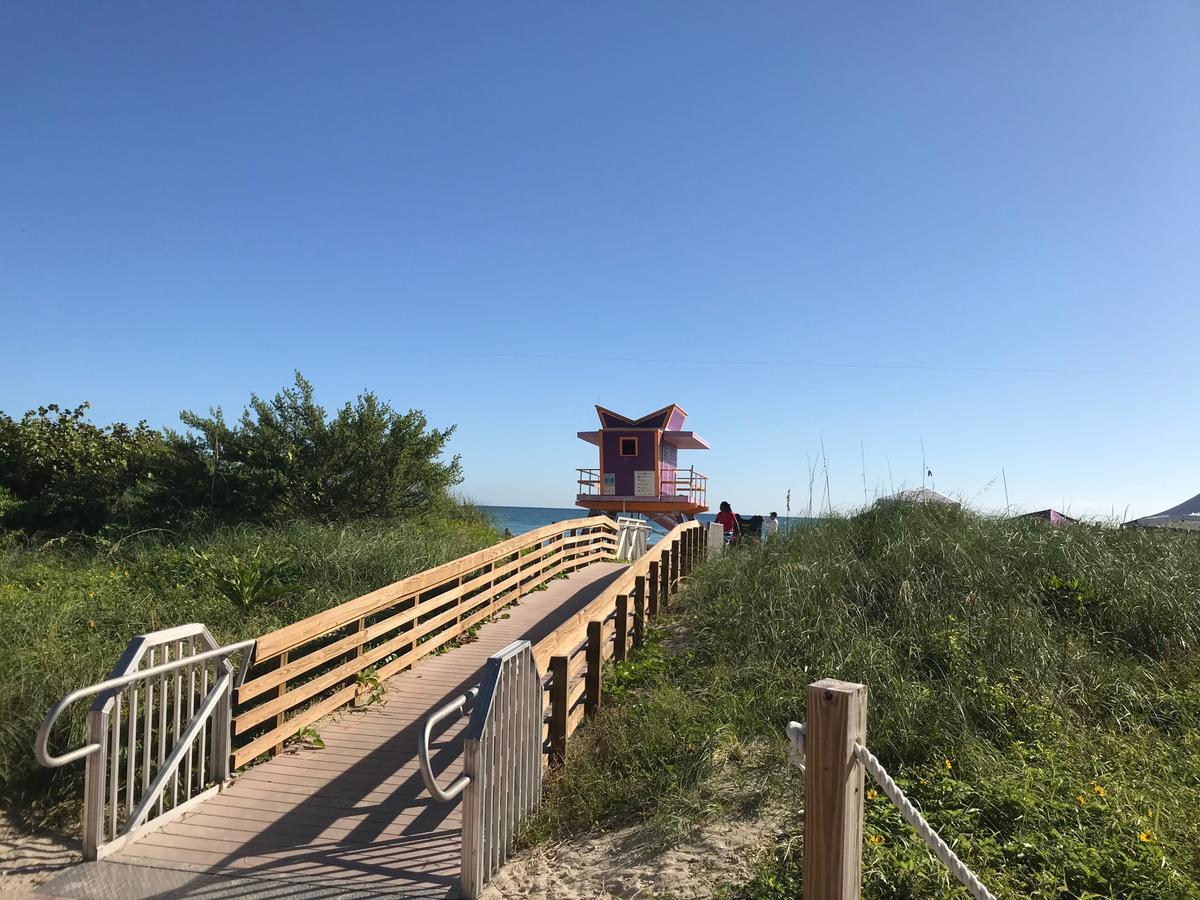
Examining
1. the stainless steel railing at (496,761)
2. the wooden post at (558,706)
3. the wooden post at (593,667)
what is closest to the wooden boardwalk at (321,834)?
the stainless steel railing at (496,761)

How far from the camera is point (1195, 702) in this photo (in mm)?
5836

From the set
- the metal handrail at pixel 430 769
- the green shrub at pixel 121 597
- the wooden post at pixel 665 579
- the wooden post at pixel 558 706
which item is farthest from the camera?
the wooden post at pixel 665 579

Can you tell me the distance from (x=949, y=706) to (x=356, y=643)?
4753 mm

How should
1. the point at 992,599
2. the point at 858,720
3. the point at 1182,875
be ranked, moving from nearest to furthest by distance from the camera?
the point at 858,720
the point at 1182,875
the point at 992,599

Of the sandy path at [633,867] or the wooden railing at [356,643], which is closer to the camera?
the sandy path at [633,867]

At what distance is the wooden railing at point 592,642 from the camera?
17.9 ft

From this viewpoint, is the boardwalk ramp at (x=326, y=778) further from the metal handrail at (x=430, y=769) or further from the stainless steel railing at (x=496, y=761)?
the metal handrail at (x=430, y=769)

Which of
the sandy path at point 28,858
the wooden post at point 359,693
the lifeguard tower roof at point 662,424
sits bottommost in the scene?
the sandy path at point 28,858

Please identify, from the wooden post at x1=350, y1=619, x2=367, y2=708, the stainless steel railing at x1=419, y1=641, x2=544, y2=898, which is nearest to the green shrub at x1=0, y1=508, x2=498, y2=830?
the wooden post at x1=350, y1=619, x2=367, y2=708

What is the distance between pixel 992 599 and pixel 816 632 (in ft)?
5.92

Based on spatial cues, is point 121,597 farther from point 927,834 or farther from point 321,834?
point 927,834

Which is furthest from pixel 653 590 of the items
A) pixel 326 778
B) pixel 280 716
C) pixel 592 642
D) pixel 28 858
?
pixel 28 858

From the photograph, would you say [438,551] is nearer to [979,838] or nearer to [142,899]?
[142,899]

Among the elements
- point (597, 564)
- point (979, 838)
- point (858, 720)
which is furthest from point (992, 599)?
point (597, 564)
